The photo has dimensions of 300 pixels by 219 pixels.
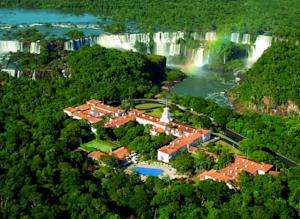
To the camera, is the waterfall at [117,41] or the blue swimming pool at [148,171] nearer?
the blue swimming pool at [148,171]

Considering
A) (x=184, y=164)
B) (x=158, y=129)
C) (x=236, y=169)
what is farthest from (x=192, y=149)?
(x=236, y=169)

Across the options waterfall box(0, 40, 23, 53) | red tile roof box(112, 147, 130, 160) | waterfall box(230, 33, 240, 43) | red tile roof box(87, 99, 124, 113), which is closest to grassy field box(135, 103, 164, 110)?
red tile roof box(87, 99, 124, 113)

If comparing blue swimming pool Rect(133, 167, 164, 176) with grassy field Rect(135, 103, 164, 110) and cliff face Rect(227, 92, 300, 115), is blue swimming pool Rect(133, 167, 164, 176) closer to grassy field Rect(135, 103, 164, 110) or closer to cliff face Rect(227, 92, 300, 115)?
grassy field Rect(135, 103, 164, 110)

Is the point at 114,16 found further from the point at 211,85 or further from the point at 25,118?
the point at 25,118

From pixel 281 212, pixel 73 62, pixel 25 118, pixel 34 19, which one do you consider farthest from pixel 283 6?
pixel 281 212

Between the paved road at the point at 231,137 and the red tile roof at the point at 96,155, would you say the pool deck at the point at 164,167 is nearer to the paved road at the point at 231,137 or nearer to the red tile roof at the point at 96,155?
the red tile roof at the point at 96,155

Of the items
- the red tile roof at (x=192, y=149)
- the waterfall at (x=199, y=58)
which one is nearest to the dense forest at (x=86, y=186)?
the red tile roof at (x=192, y=149)
